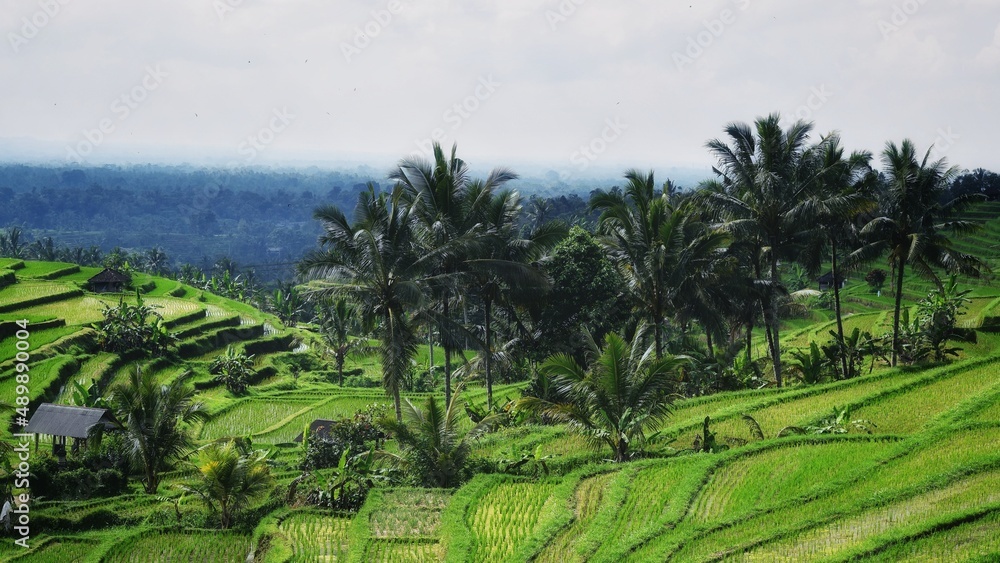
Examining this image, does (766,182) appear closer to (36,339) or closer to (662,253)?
(662,253)

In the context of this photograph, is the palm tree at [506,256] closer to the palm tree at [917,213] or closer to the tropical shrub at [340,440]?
the tropical shrub at [340,440]

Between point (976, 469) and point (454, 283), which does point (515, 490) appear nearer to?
point (454, 283)

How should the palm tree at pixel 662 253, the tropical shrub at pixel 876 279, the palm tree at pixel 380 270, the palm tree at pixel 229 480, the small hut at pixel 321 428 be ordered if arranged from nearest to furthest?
the palm tree at pixel 229 480, the palm tree at pixel 380 270, the palm tree at pixel 662 253, the small hut at pixel 321 428, the tropical shrub at pixel 876 279

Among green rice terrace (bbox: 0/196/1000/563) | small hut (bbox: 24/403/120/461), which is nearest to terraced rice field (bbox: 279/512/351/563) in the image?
green rice terrace (bbox: 0/196/1000/563)

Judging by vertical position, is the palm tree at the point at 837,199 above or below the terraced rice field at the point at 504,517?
above

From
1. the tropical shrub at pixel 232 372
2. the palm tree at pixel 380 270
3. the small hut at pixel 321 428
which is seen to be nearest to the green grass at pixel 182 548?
the palm tree at pixel 380 270
